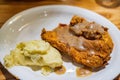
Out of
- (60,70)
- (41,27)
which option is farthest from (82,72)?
(41,27)

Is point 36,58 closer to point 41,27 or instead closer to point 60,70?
point 60,70

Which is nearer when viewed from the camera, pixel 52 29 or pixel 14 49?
pixel 14 49

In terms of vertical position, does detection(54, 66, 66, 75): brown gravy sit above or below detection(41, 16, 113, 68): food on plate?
below

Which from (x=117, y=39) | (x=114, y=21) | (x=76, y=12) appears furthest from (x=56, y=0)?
(x=117, y=39)

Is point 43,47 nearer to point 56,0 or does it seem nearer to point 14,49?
point 14,49
